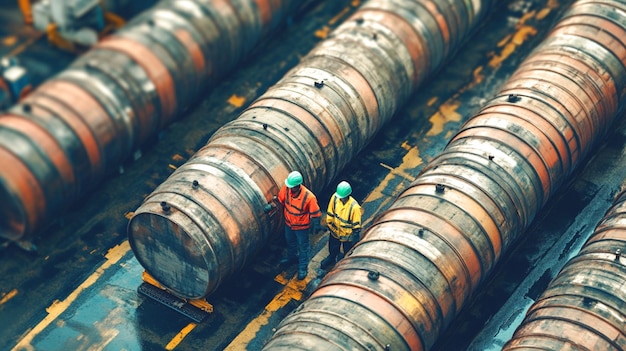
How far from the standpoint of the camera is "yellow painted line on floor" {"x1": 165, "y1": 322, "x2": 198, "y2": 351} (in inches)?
683

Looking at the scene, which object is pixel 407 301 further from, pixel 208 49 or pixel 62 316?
pixel 208 49

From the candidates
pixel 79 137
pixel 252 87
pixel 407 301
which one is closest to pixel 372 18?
pixel 252 87

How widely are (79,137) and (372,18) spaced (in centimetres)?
620

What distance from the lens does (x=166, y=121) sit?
21453 mm

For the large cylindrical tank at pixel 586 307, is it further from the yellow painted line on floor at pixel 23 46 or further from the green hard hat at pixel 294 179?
the yellow painted line on floor at pixel 23 46

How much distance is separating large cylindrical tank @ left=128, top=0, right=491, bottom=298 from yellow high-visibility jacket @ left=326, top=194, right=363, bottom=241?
3.39 ft

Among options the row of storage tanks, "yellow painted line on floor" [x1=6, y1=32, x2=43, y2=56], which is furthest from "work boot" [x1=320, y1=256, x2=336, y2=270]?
"yellow painted line on floor" [x1=6, y1=32, x2=43, y2=56]

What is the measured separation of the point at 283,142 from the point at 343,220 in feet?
5.91

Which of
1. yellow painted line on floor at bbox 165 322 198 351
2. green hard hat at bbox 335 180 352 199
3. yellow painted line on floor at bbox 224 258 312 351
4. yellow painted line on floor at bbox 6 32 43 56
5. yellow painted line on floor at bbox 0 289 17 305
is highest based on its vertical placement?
yellow painted line on floor at bbox 6 32 43 56

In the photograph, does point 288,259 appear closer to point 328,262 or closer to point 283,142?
point 328,262

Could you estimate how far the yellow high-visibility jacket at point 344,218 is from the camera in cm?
1703

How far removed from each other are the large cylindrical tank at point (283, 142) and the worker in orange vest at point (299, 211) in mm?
369

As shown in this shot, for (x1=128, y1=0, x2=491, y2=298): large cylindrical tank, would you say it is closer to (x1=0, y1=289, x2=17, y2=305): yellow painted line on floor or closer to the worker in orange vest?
the worker in orange vest

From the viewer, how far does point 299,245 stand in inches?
698
